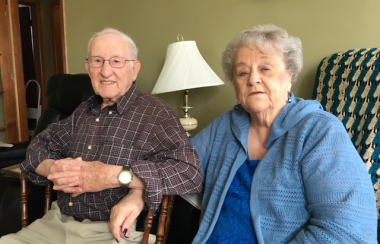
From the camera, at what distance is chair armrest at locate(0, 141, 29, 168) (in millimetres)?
2025

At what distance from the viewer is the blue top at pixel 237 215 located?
1.06 metres

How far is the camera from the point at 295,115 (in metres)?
1.05

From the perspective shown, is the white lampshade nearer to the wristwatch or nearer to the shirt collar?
the shirt collar

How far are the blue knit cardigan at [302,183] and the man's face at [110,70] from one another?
0.58m

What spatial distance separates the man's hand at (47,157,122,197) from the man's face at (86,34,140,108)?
0.37 m

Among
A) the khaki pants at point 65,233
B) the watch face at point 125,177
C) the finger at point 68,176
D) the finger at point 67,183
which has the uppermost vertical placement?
the watch face at point 125,177

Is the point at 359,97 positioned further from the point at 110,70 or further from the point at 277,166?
the point at 110,70

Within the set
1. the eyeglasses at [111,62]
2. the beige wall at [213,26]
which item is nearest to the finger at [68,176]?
the eyeglasses at [111,62]

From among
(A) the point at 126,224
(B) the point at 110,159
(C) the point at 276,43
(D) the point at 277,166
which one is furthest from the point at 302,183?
(B) the point at 110,159

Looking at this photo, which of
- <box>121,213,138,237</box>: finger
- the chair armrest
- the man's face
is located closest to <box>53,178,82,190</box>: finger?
<box>121,213,138,237</box>: finger

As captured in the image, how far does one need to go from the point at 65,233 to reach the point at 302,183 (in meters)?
1.04

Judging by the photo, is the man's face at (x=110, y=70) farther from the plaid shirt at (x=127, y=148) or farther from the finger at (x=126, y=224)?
the finger at (x=126, y=224)

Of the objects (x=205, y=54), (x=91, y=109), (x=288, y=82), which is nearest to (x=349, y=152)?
(x=288, y=82)

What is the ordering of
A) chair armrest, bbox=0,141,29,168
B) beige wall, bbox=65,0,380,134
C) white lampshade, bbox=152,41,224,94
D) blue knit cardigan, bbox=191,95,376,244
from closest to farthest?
blue knit cardigan, bbox=191,95,376,244 < beige wall, bbox=65,0,380,134 < white lampshade, bbox=152,41,224,94 < chair armrest, bbox=0,141,29,168
